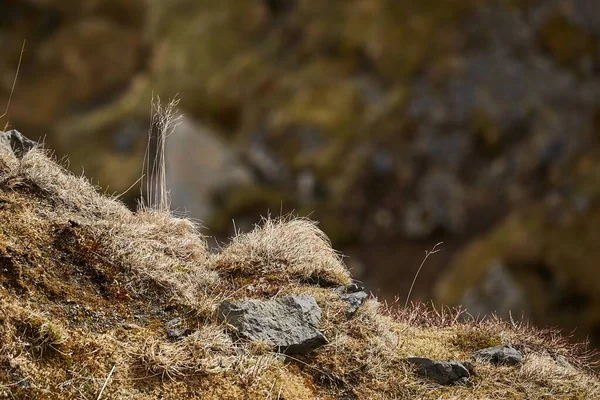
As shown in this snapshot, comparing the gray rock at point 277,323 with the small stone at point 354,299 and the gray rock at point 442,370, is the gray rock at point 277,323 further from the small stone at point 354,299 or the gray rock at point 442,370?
the gray rock at point 442,370

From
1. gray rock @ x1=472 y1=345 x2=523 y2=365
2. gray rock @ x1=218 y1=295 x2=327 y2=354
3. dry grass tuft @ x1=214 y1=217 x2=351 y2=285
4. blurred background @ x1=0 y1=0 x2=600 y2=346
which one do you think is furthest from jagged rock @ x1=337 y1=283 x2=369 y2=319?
blurred background @ x1=0 y1=0 x2=600 y2=346

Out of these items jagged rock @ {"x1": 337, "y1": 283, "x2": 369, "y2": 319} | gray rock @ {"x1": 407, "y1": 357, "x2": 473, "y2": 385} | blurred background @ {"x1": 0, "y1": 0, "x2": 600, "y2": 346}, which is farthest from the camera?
blurred background @ {"x1": 0, "y1": 0, "x2": 600, "y2": 346}

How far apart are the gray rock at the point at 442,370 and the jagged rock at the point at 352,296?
2.40 ft

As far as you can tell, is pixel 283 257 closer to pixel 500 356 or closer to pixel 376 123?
pixel 500 356

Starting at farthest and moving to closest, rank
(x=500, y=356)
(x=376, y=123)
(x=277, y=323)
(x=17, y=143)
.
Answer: (x=376, y=123) < (x=17, y=143) < (x=500, y=356) < (x=277, y=323)

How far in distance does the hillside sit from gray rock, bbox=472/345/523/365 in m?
0.02

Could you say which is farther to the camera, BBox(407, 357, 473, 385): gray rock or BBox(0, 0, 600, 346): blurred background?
BBox(0, 0, 600, 346): blurred background

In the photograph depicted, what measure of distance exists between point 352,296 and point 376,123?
27.5 meters

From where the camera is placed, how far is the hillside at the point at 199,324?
5.23 metres

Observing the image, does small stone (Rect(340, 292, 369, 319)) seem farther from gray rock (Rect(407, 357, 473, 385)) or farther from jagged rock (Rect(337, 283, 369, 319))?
gray rock (Rect(407, 357, 473, 385))

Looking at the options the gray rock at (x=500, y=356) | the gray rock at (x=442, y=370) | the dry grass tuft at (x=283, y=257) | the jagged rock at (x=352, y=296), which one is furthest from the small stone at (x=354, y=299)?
the gray rock at (x=500, y=356)

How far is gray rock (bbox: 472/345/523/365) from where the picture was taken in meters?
6.94

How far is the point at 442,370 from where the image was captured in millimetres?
6516

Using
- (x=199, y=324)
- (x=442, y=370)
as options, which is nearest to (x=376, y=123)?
(x=442, y=370)
